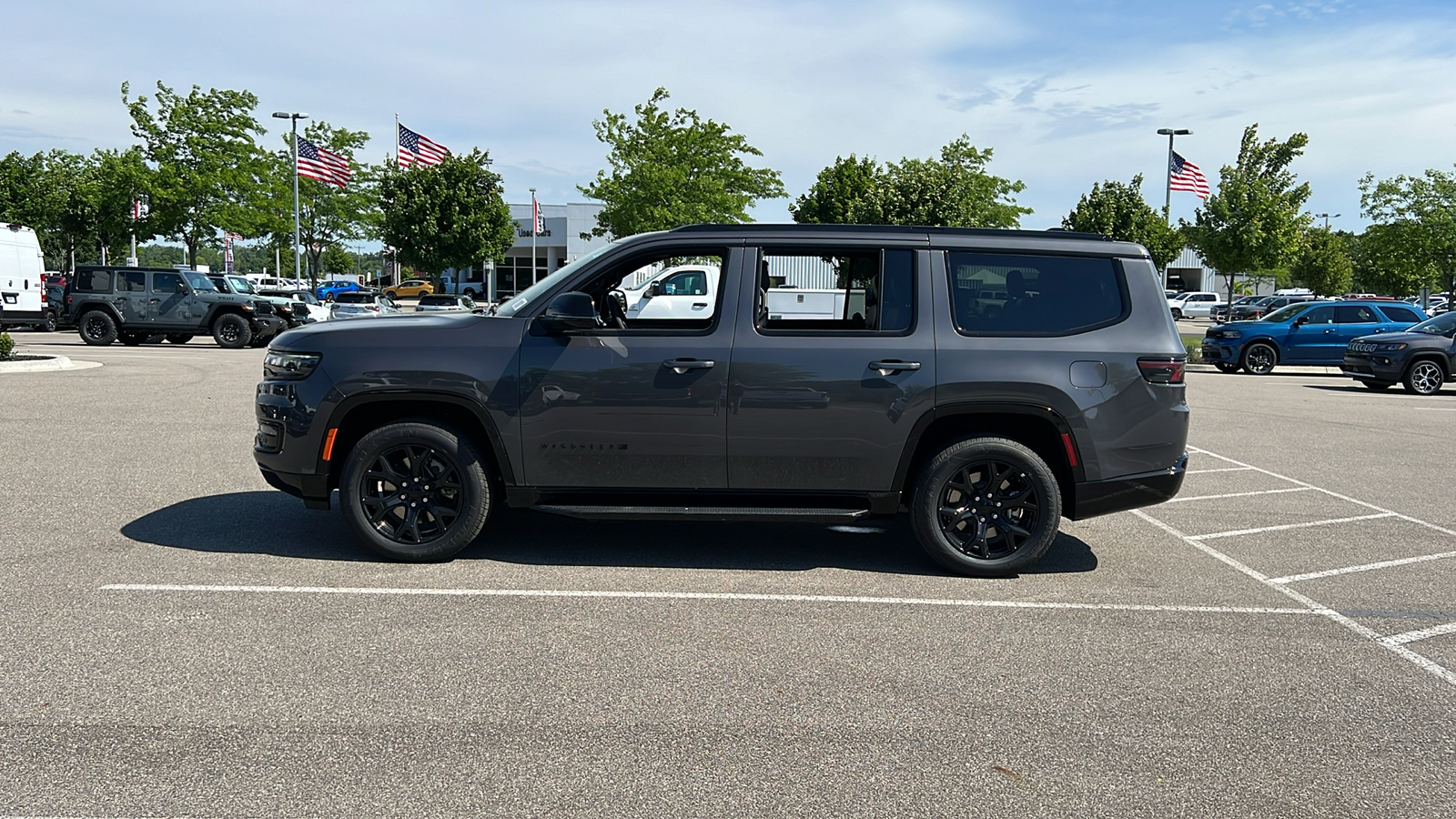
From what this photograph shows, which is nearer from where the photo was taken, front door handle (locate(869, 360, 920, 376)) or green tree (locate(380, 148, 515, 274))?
front door handle (locate(869, 360, 920, 376))

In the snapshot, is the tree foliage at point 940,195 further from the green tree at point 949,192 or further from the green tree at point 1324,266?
the green tree at point 1324,266

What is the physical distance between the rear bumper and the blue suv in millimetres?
19167

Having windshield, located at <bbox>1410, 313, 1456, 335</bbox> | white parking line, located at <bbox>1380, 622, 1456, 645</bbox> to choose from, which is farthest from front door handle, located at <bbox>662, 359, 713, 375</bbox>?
windshield, located at <bbox>1410, 313, 1456, 335</bbox>

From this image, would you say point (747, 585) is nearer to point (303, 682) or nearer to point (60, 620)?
point (303, 682)

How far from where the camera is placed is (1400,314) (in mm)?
23953

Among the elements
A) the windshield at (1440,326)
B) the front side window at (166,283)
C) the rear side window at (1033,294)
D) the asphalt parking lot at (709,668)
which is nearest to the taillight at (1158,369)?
the rear side window at (1033,294)

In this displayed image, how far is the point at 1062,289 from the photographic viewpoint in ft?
20.1

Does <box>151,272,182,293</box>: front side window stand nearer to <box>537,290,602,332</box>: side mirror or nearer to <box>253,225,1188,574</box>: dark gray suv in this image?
<box>253,225,1188,574</box>: dark gray suv

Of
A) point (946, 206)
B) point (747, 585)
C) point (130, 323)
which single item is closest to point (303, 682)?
point (747, 585)

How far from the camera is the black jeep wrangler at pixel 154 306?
80.3 ft

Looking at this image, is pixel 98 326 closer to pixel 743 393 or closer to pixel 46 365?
pixel 46 365

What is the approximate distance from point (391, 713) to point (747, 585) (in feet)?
7.53

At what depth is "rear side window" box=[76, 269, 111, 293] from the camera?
2441 cm

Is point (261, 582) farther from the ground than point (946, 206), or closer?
closer
